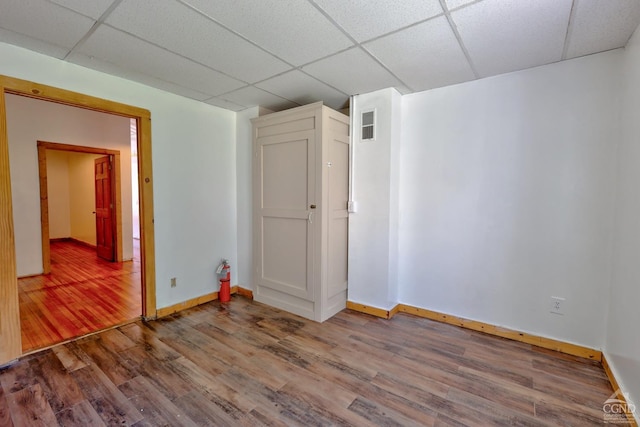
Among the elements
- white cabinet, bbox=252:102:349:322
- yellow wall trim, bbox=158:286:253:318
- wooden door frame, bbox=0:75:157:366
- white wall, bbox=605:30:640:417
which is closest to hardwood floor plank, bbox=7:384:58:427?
wooden door frame, bbox=0:75:157:366

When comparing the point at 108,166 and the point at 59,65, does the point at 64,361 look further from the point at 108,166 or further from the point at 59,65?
the point at 108,166

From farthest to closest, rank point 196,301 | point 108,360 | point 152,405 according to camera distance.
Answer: point 196,301
point 108,360
point 152,405

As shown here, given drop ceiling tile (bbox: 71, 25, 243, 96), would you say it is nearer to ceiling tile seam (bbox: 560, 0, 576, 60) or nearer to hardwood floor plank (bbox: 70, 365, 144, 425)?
hardwood floor plank (bbox: 70, 365, 144, 425)

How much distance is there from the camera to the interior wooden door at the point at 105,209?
5348 millimetres

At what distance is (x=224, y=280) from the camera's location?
3.56m

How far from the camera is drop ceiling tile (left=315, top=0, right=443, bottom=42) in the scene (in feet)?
5.37

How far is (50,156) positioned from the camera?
22.0 ft

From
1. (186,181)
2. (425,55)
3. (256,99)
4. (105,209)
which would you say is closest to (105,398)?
(186,181)

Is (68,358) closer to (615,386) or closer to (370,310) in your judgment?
(370,310)

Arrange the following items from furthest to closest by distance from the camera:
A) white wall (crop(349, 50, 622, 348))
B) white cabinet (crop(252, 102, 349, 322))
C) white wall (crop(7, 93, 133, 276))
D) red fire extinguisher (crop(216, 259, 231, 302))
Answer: white wall (crop(7, 93, 133, 276))
red fire extinguisher (crop(216, 259, 231, 302))
white cabinet (crop(252, 102, 349, 322))
white wall (crop(349, 50, 622, 348))

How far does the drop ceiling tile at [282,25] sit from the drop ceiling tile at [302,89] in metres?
0.41

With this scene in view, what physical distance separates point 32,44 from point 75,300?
9.00 ft

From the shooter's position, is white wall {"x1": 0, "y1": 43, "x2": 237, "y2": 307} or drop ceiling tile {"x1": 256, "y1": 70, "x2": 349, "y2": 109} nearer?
drop ceiling tile {"x1": 256, "y1": 70, "x2": 349, "y2": 109}

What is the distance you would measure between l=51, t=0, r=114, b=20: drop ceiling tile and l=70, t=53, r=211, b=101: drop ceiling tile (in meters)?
0.69
